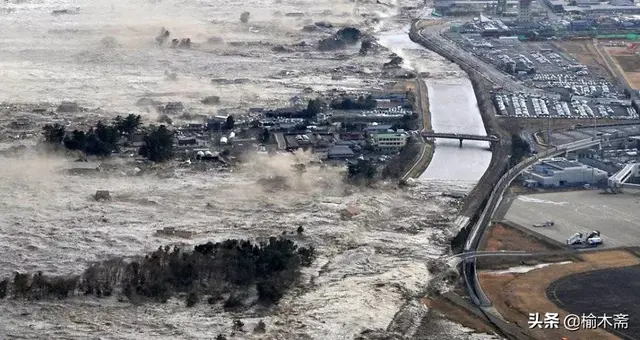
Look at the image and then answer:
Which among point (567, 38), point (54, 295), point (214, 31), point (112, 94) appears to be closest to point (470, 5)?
point (567, 38)

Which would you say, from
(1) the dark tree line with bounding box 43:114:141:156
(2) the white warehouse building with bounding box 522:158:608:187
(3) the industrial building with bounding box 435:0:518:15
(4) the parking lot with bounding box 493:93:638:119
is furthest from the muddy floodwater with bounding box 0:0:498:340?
(3) the industrial building with bounding box 435:0:518:15

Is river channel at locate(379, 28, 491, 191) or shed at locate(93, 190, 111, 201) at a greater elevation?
shed at locate(93, 190, 111, 201)

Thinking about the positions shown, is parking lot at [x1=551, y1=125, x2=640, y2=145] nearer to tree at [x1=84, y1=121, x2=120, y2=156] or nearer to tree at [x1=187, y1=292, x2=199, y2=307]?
tree at [x1=84, y1=121, x2=120, y2=156]

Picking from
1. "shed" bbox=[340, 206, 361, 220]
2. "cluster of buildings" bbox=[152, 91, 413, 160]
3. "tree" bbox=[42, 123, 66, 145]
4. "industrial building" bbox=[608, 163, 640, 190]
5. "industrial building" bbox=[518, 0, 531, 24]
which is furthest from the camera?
"industrial building" bbox=[518, 0, 531, 24]

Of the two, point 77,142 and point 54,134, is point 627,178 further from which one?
point 54,134

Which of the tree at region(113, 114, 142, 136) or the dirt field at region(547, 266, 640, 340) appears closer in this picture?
the dirt field at region(547, 266, 640, 340)


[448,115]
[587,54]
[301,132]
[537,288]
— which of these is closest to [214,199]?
[301,132]
